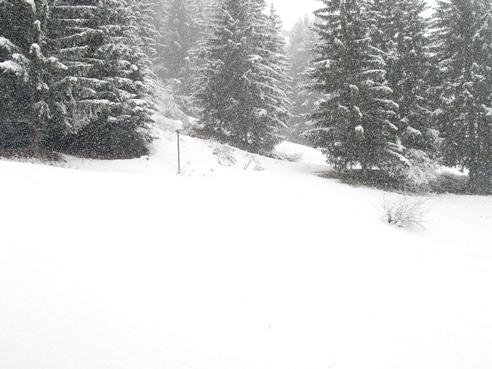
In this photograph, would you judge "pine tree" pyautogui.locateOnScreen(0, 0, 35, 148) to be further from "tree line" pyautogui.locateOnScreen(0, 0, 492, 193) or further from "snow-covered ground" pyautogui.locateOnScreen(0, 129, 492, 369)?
"snow-covered ground" pyautogui.locateOnScreen(0, 129, 492, 369)

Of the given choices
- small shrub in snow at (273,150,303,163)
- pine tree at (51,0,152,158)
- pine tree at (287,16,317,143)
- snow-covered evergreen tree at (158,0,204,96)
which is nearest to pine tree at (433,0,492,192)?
small shrub in snow at (273,150,303,163)

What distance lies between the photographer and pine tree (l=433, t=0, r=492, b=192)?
71.0 feet

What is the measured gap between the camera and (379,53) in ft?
64.8

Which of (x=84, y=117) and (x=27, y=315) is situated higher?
(x=84, y=117)

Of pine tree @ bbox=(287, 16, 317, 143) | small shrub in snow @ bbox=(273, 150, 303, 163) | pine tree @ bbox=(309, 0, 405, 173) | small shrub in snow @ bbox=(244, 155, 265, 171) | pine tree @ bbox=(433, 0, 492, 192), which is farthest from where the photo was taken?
pine tree @ bbox=(287, 16, 317, 143)

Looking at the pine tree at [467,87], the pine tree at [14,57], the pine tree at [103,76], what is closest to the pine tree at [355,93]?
the pine tree at [467,87]

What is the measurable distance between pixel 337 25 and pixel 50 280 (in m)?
18.3

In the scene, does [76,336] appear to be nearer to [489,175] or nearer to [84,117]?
[84,117]

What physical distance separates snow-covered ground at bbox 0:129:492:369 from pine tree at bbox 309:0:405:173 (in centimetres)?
893

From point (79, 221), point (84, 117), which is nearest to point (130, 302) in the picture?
point (79, 221)

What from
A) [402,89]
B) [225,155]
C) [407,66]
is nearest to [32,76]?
[225,155]

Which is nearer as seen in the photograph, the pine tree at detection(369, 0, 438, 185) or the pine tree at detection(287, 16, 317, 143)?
the pine tree at detection(369, 0, 438, 185)

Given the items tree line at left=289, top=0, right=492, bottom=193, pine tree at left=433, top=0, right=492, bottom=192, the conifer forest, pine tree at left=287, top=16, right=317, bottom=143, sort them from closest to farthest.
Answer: the conifer forest
tree line at left=289, top=0, right=492, bottom=193
pine tree at left=433, top=0, right=492, bottom=192
pine tree at left=287, top=16, right=317, bottom=143

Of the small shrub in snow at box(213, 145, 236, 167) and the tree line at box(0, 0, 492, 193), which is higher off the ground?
the tree line at box(0, 0, 492, 193)
